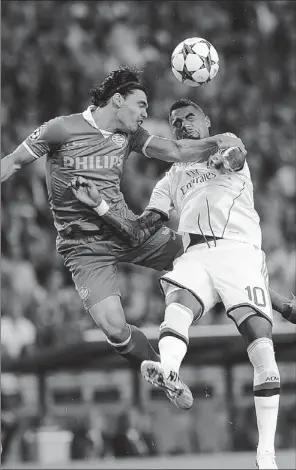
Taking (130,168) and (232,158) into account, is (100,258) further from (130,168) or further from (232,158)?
(130,168)

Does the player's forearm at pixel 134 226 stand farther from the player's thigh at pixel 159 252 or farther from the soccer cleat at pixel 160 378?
the soccer cleat at pixel 160 378

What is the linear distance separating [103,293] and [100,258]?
0.23m

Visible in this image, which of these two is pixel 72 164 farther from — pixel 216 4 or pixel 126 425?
pixel 216 4

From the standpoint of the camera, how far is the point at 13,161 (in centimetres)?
530

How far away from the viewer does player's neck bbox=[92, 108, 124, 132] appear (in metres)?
5.63

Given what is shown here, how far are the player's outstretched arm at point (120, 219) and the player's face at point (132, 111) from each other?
1.39ft

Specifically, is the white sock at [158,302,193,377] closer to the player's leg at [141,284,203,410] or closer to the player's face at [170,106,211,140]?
the player's leg at [141,284,203,410]

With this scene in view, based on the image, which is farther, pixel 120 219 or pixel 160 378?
pixel 120 219

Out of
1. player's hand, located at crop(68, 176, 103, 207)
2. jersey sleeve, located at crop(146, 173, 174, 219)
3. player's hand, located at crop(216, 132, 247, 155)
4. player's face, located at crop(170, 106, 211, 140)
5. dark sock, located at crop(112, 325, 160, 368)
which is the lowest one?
dark sock, located at crop(112, 325, 160, 368)

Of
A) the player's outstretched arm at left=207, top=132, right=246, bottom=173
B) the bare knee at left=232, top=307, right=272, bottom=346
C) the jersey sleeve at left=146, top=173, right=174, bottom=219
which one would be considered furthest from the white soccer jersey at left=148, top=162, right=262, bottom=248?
the bare knee at left=232, top=307, right=272, bottom=346

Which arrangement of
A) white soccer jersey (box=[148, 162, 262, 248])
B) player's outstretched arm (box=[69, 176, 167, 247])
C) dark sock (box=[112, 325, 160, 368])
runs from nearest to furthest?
white soccer jersey (box=[148, 162, 262, 248])
player's outstretched arm (box=[69, 176, 167, 247])
dark sock (box=[112, 325, 160, 368])

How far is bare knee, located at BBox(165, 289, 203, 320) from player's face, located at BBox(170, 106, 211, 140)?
958 millimetres

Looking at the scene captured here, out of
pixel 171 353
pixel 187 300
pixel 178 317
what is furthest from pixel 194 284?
pixel 171 353

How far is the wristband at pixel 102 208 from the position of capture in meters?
5.52
